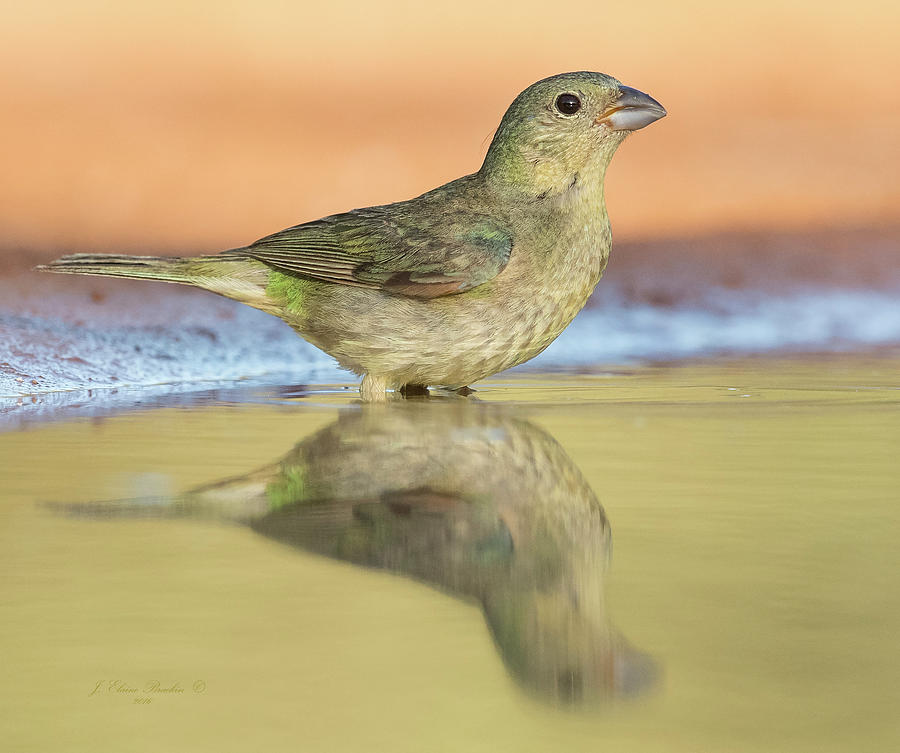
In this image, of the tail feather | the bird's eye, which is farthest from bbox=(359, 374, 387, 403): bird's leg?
the bird's eye

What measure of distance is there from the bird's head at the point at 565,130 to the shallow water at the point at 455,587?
1610mm

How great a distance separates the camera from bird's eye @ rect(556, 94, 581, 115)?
5676 millimetres

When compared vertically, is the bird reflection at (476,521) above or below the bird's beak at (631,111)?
below

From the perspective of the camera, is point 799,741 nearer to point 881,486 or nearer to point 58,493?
point 881,486

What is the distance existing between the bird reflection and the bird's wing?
3.24ft

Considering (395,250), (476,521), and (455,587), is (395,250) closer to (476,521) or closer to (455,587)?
(476,521)

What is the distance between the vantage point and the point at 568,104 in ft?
18.7

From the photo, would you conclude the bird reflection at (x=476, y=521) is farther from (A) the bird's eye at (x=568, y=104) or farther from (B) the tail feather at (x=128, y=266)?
(A) the bird's eye at (x=568, y=104)

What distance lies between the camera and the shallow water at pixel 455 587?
Result: 65.6 inches

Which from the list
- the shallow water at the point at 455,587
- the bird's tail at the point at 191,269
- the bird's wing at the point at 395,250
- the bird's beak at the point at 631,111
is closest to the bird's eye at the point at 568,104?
the bird's beak at the point at 631,111

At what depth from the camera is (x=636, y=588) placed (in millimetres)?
2348

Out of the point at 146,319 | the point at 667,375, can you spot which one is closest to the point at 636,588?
the point at 667,375

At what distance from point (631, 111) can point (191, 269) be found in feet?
6.89

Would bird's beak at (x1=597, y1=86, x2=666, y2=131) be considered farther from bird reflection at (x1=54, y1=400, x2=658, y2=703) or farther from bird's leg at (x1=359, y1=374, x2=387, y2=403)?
bird reflection at (x1=54, y1=400, x2=658, y2=703)
